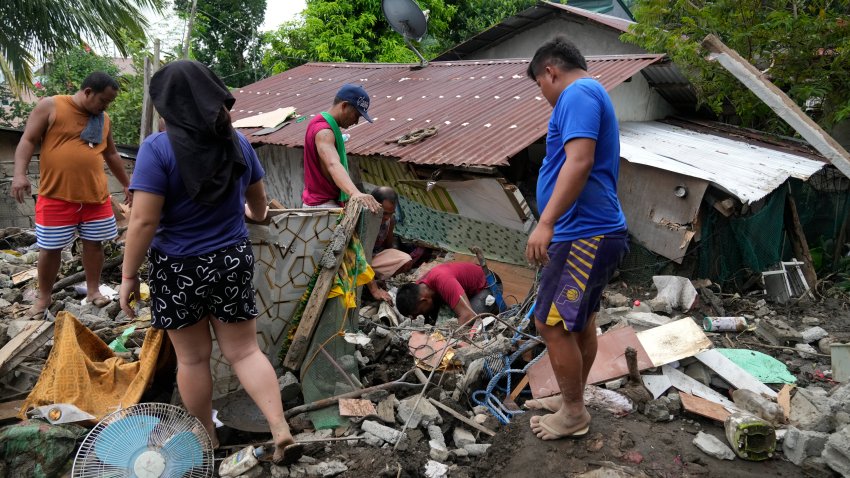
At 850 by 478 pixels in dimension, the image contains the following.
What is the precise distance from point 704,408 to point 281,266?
106 inches

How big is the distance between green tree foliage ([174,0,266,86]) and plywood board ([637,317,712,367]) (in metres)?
24.0

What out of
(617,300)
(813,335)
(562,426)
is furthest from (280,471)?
(813,335)

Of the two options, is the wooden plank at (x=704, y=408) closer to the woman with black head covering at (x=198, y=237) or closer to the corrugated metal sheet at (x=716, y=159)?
the woman with black head covering at (x=198, y=237)

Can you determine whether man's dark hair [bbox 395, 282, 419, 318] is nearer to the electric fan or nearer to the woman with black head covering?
the woman with black head covering

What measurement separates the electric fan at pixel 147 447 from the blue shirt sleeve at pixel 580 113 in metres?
2.14

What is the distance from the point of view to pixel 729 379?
404 cm

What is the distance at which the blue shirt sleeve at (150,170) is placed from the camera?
2.44 meters

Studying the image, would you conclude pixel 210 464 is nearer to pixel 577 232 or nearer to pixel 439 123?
pixel 577 232

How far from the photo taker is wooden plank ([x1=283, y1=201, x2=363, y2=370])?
353 centimetres

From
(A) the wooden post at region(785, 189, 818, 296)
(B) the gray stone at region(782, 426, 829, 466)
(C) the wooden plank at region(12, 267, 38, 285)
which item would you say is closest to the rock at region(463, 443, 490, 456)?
(B) the gray stone at region(782, 426, 829, 466)

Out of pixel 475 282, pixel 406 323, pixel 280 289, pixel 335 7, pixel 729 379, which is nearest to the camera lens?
pixel 280 289

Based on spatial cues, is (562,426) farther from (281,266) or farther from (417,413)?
(281,266)

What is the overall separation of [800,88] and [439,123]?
15.7 feet

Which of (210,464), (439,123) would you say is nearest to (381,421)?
(210,464)
